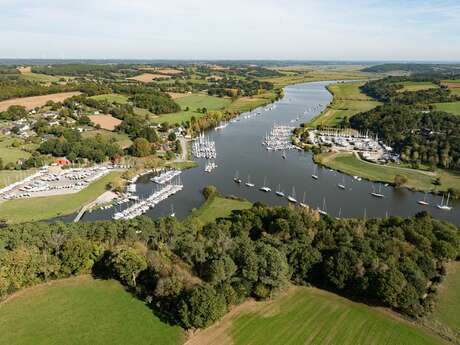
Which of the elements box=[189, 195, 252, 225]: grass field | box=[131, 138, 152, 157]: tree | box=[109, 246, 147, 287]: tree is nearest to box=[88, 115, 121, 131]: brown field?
box=[131, 138, 152, 157]: tree

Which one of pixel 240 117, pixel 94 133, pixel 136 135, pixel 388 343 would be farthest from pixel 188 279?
pixel 240 117

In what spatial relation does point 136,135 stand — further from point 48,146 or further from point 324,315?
point 324,315

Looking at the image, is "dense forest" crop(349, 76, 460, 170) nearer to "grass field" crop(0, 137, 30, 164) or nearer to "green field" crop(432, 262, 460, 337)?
"green field" crop(432, 262, 460, 337)

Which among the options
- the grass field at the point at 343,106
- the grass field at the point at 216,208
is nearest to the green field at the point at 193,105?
the grass field at the point at 343,106

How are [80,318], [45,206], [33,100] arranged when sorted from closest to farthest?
[80,318] → [45,206] → [33,100]

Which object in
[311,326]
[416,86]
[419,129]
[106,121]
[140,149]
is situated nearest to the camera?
[311,326]

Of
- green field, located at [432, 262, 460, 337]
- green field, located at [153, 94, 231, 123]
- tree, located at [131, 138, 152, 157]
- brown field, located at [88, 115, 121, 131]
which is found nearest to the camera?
green field, located at [432, 262, 460, 337]

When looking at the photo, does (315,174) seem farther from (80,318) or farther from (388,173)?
(80,318)

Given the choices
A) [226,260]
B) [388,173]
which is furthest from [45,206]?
[388,173]
